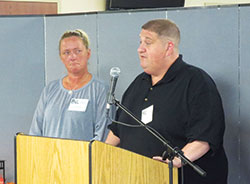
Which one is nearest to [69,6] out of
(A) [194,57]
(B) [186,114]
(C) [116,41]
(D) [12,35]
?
(D) [12,35]

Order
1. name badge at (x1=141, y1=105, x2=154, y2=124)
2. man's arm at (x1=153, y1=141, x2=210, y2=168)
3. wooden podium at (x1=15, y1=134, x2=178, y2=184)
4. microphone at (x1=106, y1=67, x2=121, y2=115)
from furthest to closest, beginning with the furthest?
1. name badge at (x1=141, y1=105, x2=154, y2=124)
2. man's arm at (x1=153, y1=141, x2=210, y2=168)
3. microphone at (x1=106, y1=67, x2=121, y2=115)
4. wooden podium at (x1=15, y1=134, x2=178, y2=184)

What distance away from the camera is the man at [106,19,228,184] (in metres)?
2.67

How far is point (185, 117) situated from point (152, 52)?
397 millimetres

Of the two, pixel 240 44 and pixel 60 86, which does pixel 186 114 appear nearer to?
pixel 240 44

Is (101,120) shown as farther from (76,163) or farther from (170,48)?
(76,163)

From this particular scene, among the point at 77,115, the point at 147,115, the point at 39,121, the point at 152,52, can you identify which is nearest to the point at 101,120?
the point at 77,115

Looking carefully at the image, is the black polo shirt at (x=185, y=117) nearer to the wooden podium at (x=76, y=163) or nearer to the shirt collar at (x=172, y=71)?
the shirt collar at (x=172, y=71)

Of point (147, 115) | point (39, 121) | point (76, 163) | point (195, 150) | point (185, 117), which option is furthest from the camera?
point (39, 121)

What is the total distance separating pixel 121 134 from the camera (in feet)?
9.78

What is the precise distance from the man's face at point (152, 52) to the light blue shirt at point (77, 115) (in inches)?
26.4

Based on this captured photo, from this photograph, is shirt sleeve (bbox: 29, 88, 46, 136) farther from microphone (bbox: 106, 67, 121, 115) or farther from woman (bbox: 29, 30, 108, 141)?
microphone (bbox: 106, 67, 121, 115)

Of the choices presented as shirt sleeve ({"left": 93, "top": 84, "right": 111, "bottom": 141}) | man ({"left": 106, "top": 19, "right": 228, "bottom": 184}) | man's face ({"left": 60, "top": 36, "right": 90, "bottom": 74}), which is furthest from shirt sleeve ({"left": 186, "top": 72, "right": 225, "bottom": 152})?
man's face ({"left": 60, "top": 36, "right": 90, "bottom": 74})

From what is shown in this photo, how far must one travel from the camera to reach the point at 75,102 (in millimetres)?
3436

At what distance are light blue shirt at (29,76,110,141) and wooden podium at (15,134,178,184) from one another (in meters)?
1.05
